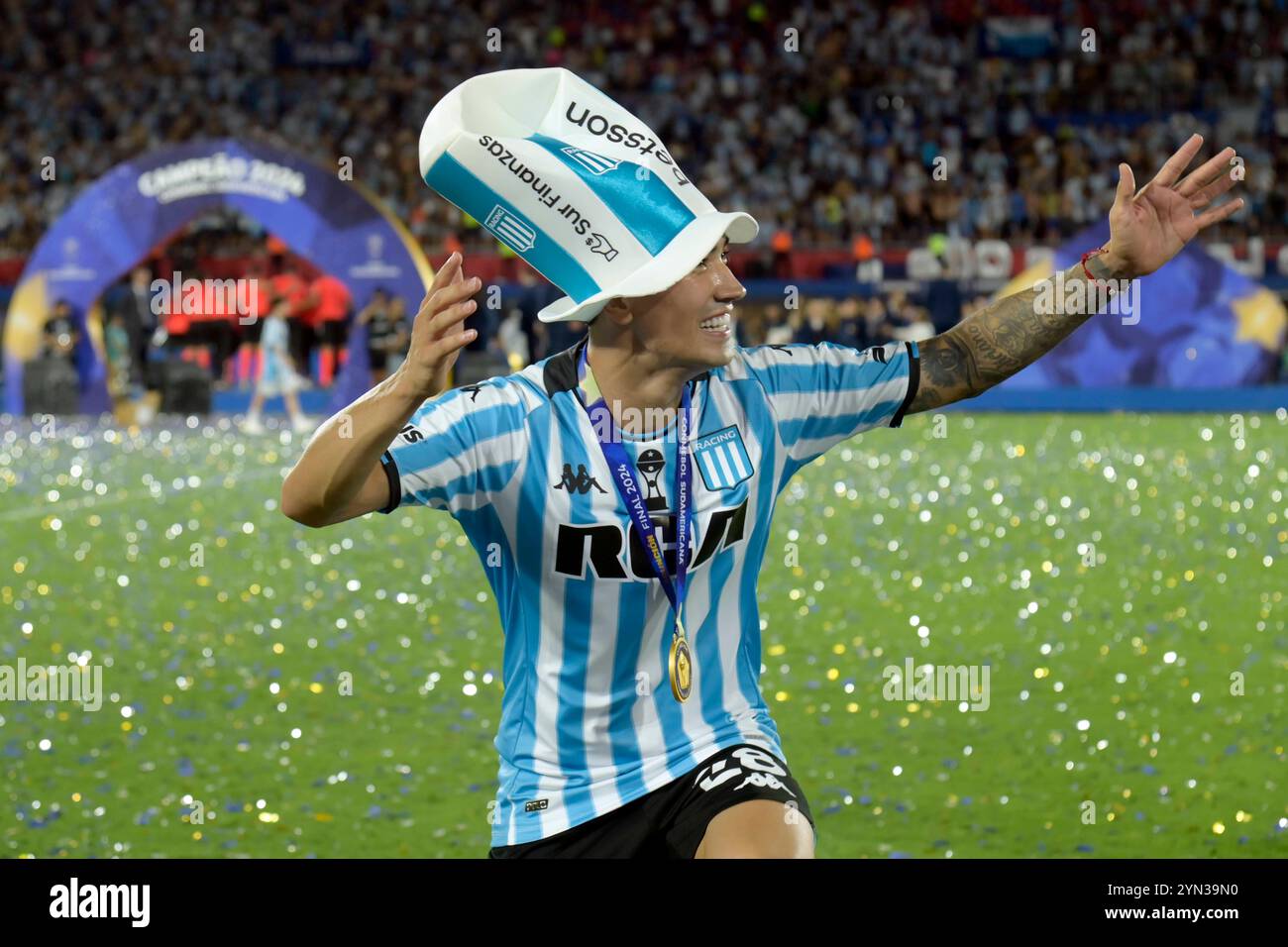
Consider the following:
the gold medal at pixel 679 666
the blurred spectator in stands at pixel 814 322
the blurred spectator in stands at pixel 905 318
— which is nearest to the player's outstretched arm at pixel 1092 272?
the gold medal at pixel 679 666

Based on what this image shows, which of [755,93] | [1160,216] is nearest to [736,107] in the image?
[755,93]

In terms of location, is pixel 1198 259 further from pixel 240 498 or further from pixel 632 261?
pixel 632 261

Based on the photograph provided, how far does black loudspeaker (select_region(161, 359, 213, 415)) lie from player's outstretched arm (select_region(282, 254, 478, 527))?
2224 cm

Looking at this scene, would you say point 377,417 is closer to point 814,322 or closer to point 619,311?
point 619,311

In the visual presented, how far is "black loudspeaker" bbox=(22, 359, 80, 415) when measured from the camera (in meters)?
24.5

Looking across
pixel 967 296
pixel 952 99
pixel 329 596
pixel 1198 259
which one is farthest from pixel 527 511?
pixel 952 99

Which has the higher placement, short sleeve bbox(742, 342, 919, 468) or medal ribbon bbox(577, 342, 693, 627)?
short sleeve bbox(742, 342, 919, 468)

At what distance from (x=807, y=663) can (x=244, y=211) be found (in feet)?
50.9

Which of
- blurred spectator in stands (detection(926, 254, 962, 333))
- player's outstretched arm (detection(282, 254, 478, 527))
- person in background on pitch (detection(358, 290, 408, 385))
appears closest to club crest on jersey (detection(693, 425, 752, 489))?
player's outstretched arm (detection(282, 254, 478, 527))

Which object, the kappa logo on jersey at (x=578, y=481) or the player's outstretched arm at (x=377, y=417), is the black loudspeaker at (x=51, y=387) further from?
the player's outstretched arm at (x=377, y=417)

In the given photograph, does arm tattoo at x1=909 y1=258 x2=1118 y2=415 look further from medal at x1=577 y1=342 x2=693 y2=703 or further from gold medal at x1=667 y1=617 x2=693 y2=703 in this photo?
gold medal at x1=667 y1=617 x2=693 y2=703

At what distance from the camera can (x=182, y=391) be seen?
83.5 ft

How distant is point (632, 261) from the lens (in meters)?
4.29

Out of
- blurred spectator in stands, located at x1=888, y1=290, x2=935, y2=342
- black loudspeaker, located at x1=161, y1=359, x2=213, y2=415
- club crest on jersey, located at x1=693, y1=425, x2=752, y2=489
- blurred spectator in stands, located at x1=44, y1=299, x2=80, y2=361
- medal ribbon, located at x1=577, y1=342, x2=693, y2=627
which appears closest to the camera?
medal ribbon, located at x1=577, y1=342, x2=693, y2=627
